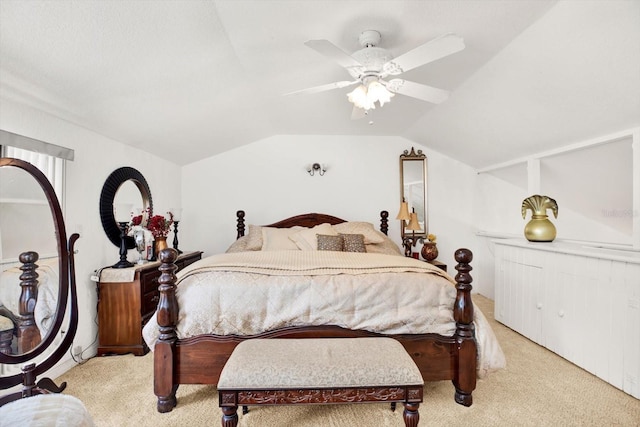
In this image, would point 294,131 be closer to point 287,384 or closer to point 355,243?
point 355,243

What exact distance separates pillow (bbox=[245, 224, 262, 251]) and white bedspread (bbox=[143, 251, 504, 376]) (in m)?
1.64

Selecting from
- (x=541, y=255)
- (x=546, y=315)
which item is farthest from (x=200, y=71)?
(x=546, y=315)

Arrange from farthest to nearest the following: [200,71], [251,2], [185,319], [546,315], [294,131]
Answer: [294,131]
[546,315]
[200,71]
[185,319]
[251,2]

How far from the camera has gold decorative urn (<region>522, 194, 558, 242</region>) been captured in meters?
3.13

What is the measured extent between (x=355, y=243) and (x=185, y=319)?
6.99 ft

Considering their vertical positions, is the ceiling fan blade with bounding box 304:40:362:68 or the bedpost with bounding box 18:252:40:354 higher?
the ceiling fan blade with bounding box 304:40:362:68

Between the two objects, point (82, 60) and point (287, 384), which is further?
point (82, 60)

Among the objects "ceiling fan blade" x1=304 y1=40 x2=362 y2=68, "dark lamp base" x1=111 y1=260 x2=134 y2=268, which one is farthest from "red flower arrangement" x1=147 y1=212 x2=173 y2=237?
"ceiling fan blade" x1=304 y1=40 x2=362 y2=68

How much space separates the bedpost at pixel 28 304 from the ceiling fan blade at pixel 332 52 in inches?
73.3

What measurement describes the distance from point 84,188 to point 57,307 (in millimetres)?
1203

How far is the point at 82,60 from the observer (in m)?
1.89

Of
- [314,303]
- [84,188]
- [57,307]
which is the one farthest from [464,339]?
[84,188]

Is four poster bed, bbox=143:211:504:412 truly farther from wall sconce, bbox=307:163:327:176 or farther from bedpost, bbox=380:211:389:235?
wall sconce, bbox=307:163:327:176

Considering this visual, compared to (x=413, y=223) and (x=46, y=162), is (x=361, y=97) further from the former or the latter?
(x=413, y=223)
